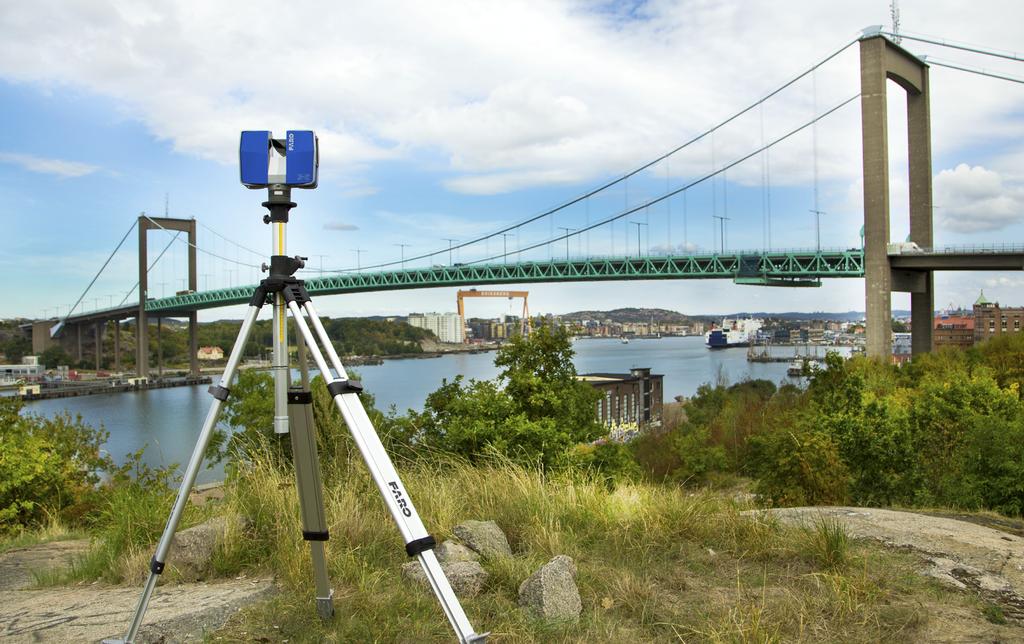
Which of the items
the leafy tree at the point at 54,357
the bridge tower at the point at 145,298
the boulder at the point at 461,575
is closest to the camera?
the boulder at the point at 461,575

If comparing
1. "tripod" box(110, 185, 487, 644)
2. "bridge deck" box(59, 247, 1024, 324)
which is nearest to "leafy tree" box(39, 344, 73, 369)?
"bridge deck" box(59, 247, 1024, 324)

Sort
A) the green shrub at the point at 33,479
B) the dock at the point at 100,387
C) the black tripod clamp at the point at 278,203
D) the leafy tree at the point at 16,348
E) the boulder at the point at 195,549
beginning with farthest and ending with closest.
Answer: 1. the leafy tree at the point at 16,348
2. the dock at the point at 100,387
3. the green shrub at the point at 33,479
4. the boulder at the point at 195,549
5. the black tripod clamp at the point at 278,203

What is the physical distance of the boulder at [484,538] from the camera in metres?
3.24

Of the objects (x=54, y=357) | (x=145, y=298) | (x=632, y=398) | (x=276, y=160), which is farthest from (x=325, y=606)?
(x=54, y=357)

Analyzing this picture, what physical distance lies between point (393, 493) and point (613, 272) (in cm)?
3063

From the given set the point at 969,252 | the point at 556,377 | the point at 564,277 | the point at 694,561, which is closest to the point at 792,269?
the point at 969,252

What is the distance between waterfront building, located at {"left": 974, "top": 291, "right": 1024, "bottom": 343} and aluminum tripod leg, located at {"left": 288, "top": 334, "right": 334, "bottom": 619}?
2745 cm

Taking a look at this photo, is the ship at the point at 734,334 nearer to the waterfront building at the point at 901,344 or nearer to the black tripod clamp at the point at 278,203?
the waterfront building at the point at 901,344

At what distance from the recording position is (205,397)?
3869cm

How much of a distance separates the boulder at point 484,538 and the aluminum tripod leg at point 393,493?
1109 mm

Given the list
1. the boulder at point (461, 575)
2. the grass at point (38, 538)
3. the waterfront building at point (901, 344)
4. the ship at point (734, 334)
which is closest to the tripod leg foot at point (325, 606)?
the boulder at point (461, 575)

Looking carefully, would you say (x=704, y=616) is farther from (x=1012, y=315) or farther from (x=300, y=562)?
(x=1012, y=315)

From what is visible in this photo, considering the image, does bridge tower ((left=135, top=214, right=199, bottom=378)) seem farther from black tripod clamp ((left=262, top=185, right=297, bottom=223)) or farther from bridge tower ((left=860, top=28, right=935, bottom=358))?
black tripod clamp ((left=262, top=185, right=297, bottom=223))

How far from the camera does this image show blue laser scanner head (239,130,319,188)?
8.11ft
